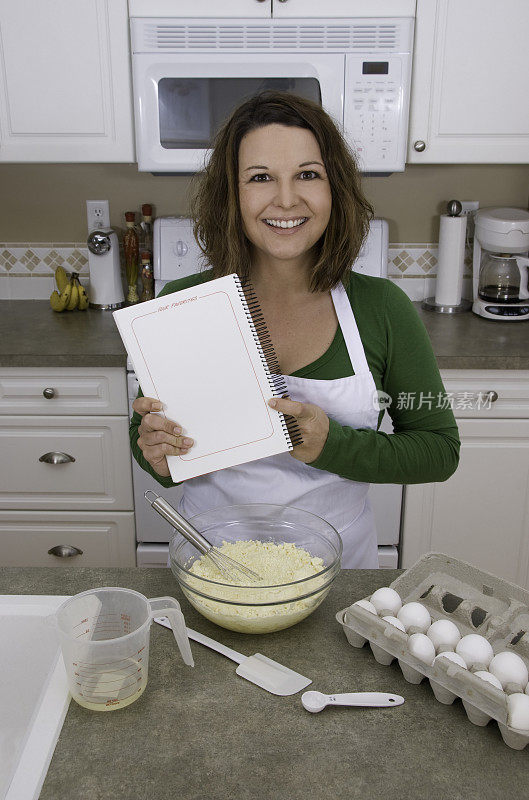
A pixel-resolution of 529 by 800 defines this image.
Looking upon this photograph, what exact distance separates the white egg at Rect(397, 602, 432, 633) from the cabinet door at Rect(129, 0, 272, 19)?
1.80 m

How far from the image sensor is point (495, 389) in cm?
214

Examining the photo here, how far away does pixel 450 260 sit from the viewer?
2.52m

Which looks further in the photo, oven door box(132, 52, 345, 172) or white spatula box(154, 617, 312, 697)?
oven door box(132, 52, 345, 172)

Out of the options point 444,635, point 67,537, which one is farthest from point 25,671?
point 67,537

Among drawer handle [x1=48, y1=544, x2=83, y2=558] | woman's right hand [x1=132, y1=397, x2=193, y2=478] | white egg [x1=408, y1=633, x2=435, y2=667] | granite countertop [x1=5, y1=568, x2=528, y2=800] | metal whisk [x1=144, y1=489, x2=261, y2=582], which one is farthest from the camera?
drawer handle [x1=48, y1=544, x2=83, y2=558]

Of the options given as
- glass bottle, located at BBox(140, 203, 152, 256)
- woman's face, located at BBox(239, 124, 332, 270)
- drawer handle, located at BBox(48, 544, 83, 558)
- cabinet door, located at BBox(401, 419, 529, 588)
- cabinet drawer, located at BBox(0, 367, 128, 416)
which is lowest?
drawer handle, located at BBox(48, 544, 83, 558)

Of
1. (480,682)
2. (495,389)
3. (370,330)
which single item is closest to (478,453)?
(495,389)

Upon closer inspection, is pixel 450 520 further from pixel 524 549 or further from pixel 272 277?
pixel 272 277

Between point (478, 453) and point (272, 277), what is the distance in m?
1.08

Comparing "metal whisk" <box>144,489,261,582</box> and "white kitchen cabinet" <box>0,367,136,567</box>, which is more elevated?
"metal whisk" <box>144,489,261,582</box>

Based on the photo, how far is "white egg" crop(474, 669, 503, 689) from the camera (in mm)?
800

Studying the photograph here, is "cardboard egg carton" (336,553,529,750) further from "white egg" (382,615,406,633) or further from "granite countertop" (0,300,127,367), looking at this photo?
"granite countertop" (0,300,127,367)

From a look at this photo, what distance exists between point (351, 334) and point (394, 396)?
0.45 feet

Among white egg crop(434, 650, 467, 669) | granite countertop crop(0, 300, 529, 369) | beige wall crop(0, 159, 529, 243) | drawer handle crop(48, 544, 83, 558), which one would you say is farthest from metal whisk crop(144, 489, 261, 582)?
beige wall crop(0, 159, 529, 243)
